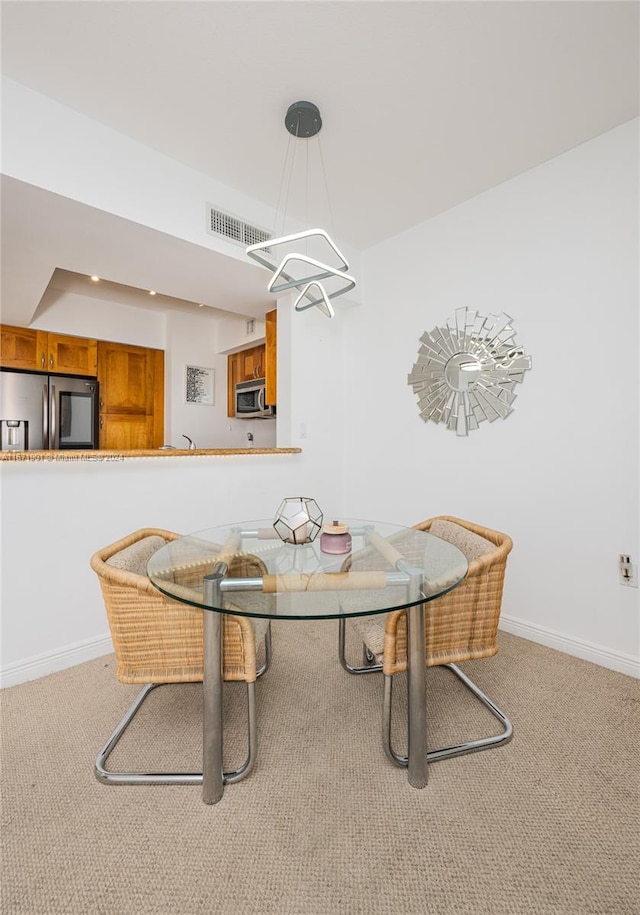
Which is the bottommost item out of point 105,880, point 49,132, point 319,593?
point 105,880

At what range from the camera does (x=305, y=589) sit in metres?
1.24

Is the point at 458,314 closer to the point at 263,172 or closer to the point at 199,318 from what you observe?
the point at 263,172

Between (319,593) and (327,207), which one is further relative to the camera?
(327,207)

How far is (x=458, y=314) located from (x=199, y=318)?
301 centimetres

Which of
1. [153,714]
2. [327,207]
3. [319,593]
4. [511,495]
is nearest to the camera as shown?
[319,593]

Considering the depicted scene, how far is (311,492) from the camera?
3.19 meters

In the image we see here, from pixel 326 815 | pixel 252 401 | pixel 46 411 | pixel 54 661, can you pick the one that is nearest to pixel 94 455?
pixel 54 661

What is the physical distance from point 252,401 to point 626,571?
11.2ft

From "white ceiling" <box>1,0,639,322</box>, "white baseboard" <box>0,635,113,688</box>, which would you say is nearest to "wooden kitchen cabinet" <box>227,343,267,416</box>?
"white ceiling" <box>1,0,639,322</box>

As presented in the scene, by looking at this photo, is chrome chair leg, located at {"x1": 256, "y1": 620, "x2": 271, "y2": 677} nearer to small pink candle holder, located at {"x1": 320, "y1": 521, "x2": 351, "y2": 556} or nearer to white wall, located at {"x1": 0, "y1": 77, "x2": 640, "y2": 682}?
small pink candle holder, located at {"x1": 320, "y1": 521, "x2": 351, "y2": 556}

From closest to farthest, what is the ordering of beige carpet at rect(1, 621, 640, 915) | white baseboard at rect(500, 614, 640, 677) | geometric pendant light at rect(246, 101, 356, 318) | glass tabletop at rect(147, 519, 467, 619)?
beige carpet at rect(1, 621, 640, 915), glass tabletop at rect(147, 519, 467, 619), geometric pendant light at rect(246, 101, 356, 318), white baseboard at rect(500, 614, 640, 677)

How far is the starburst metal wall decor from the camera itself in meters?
2.46

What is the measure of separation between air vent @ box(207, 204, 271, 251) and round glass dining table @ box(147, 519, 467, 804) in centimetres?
184

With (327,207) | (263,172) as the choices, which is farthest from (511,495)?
(263,172)
